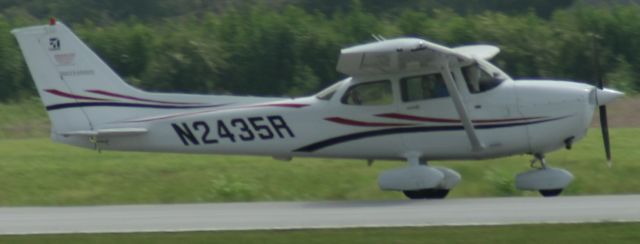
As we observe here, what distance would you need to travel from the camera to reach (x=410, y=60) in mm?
17328

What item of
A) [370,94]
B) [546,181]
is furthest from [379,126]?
[546,181]

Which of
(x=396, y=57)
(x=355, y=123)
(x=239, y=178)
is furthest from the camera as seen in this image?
(x=239, y=178)

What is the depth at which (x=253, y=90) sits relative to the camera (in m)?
34.2

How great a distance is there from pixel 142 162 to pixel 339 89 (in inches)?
181

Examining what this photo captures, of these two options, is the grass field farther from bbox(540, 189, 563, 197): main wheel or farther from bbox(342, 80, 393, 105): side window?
bbox(342, 80, 393, 105): side window

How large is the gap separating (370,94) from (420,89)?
63 cm

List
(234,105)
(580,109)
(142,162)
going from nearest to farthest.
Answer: (580,109), (234,105), (142,162)

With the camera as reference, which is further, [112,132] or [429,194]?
[112,132]

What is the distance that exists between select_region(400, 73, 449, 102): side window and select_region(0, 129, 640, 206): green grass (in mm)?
2135

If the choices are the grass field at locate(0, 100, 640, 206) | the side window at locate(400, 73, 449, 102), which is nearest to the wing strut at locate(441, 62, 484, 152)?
the side window at locate(400, 73, 449, 102)

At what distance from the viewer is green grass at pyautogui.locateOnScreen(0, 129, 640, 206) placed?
65.1ft

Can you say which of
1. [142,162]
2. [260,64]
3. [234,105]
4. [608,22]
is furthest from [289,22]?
[234,105]

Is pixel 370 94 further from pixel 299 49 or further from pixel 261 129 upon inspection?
pixel 299 49

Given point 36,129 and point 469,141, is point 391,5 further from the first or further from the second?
point 469,141
